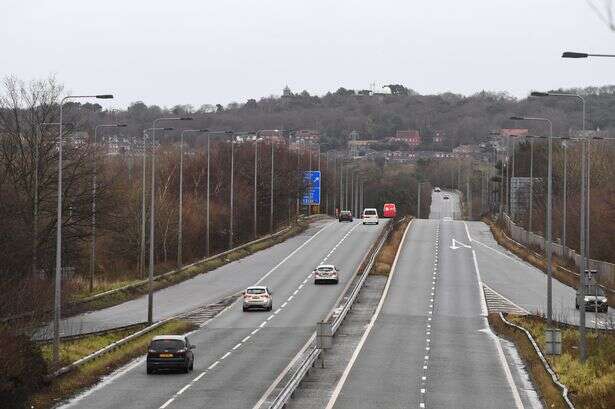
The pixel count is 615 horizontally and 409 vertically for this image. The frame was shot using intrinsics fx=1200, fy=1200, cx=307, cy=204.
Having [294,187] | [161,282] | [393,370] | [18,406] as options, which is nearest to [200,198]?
[294,187]

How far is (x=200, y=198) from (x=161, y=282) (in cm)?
3719

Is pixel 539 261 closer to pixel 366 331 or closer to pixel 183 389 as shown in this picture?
pixel 366 331

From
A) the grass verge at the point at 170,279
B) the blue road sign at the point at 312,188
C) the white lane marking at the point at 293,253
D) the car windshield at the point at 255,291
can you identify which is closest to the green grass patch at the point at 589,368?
the car windshield at the point at 255,291

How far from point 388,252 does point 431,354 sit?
43.6 m

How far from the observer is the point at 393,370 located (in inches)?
1538

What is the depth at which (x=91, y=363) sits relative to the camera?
128 ft

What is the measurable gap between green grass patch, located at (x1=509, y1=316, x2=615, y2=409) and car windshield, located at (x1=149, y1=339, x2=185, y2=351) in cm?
1178

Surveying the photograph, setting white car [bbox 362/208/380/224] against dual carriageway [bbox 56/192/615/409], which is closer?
dual carriageway [bbox 56/192/615/409]

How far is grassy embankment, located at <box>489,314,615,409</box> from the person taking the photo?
99.7 ft

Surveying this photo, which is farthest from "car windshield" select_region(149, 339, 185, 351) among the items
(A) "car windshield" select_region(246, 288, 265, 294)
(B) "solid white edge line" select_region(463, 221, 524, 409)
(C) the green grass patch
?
(A) "car windshield" select_region(246, 288, 265, 294)

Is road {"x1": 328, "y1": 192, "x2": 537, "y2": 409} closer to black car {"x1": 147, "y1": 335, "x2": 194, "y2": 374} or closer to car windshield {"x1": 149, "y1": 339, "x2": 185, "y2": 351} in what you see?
black car {"x1": 147, "y1": 335, "x2": 194, "y2": 374}

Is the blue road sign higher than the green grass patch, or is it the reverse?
the blue road sign

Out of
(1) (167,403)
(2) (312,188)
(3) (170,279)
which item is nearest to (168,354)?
(1) (167,403)

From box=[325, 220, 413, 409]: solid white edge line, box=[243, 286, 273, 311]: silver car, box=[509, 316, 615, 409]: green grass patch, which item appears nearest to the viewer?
box=[509, 316, 615, 409]: green grass patch
